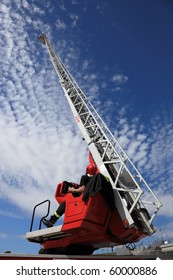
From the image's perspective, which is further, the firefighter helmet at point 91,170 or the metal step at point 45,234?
the firefighter helmet at point 91,170

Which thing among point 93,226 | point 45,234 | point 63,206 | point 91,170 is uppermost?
point 91,170

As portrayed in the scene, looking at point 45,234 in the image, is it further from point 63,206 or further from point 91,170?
point 91,170

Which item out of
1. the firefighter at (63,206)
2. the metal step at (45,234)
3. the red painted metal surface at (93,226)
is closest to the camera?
the red painted metal surface at (93,226)

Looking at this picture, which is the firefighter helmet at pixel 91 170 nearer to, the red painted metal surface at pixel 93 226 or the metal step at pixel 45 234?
the red painted metal surface at pixel 93 226

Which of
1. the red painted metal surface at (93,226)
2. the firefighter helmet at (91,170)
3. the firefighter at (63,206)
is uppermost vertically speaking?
the firefighter helmet at (91,170)

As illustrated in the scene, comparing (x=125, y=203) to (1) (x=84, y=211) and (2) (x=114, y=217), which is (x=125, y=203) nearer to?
(2) (x=114, y=217)

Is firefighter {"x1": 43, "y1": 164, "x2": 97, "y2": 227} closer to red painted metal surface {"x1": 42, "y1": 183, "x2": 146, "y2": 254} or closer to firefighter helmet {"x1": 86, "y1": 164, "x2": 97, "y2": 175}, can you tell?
red painted metal surface {"x1": 42, "y1": 183, "x2": 146, "y2": 254}

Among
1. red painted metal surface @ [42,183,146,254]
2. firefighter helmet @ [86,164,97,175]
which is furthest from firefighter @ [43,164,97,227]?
firefighter helmet @ [86,164,97,175]

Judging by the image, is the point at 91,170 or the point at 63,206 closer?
the point at 63,206

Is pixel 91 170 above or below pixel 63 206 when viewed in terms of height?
above

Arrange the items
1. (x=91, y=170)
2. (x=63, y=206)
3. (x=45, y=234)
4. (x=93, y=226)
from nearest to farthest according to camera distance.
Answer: (x=93, y=226), (x=45, y=234), (x=63, y=206), (x=91, y=170)

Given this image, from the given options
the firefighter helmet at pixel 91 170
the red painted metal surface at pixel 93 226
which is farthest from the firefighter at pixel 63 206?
the firefighter helmet at pixel 91 170

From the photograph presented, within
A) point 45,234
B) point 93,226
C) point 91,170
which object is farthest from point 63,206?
point 91,170
